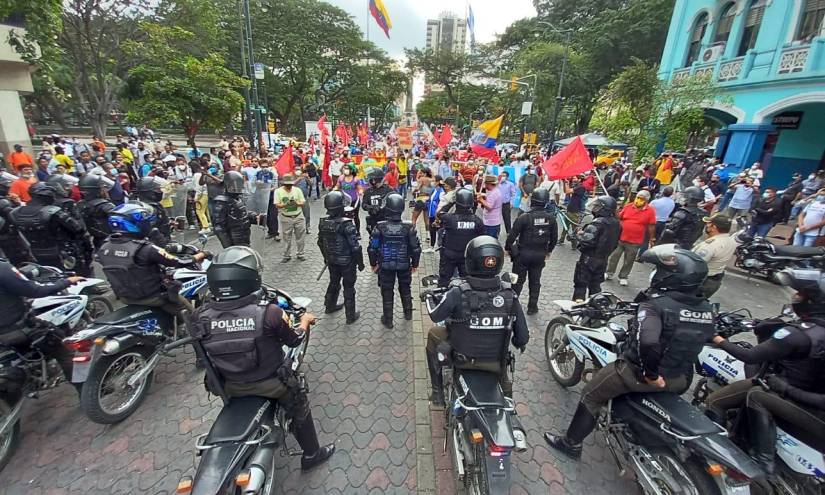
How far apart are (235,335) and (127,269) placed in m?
2.19

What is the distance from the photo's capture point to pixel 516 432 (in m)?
2.39

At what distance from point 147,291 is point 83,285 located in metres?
0.93

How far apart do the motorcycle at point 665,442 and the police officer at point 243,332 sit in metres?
2.63

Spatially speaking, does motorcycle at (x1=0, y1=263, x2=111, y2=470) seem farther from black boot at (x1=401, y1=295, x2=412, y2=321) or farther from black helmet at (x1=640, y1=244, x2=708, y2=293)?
black helmet at (x1=640, y1=244, x2=708, y2=293)

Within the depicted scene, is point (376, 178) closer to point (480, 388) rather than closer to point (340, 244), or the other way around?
point (340, 244)

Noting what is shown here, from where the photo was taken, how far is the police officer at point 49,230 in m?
4.66

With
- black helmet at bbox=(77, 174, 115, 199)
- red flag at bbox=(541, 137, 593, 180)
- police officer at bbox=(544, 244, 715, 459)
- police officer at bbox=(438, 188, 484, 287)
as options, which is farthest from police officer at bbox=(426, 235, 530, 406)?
black helmet at bbox=(77, 174, 115, 199)

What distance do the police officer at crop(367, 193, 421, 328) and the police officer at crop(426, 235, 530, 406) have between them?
207cm

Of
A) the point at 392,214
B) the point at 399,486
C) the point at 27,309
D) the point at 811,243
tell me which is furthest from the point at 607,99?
the point at 27,309

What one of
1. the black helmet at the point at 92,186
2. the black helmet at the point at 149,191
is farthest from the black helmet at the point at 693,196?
the black helmet at the point at 92,186

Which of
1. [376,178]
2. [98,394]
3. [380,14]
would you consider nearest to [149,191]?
[98,394]

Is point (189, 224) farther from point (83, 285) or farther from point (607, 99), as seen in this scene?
point (607, 99)

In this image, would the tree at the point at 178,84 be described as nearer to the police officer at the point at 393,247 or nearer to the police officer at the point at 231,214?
the police officer at the point at 231,214

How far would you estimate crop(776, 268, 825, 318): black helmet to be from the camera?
239 centimetres
